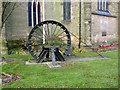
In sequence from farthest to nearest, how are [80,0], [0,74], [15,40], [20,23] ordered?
[80,0]
[20,23]
[15,40]
[0,74]

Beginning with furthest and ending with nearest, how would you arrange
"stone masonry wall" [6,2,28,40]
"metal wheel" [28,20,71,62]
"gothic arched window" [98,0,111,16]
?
"gothic arched window" [98,0,111,16]
"stone masonry wall" [6,2,28,40]
"metal wheel" [28,20,71,62]

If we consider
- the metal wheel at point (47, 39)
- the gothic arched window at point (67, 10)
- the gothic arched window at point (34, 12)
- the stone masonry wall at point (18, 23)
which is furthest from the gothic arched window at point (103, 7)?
the stone masonry wall at point (18, 23)

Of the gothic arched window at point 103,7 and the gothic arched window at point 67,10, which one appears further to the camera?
the gothic arched window at point 103,7

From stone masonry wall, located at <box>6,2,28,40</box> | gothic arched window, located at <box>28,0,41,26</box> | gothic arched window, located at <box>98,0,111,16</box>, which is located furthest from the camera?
gothic arched window, located at <box>98,0,111,16</box>

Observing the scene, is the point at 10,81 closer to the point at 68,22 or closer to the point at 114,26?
the point at 68,22

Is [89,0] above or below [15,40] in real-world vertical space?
above

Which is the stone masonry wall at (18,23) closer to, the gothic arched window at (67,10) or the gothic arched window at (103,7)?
the gothic arched window at (67,10)

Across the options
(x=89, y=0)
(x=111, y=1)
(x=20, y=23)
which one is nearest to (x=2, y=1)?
(x=20, y=23)

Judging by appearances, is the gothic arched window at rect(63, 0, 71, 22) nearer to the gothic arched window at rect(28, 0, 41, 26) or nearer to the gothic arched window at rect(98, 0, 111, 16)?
the gothic arched window at rect(28, 0, 41, 26)

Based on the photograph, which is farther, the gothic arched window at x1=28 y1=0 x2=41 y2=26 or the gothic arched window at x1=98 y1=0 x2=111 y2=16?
the gothic arched window at x1=98 y1=0 x2=111 y2=16

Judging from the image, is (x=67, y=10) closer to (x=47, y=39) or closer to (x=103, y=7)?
(x=103, y=7)

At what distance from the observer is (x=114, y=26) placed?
2000 cm

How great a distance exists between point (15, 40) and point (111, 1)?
13789 millimetres

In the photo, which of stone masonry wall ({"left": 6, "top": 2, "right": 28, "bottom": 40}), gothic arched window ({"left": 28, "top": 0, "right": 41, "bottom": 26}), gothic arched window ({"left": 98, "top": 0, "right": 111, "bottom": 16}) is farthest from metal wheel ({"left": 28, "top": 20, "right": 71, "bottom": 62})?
gothic arched window ({"left": 98, "top": 0, "right": 111, "bottom": 16})
